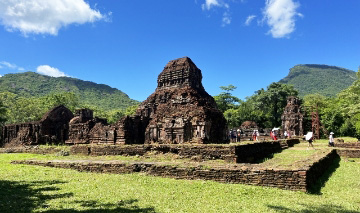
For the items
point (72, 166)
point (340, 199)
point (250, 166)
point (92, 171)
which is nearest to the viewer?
point (340, 199)

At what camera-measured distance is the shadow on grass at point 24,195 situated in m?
5.42

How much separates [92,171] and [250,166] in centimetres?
647

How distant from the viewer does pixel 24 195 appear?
21.3 ft

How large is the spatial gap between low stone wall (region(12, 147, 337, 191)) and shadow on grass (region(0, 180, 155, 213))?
288 cm

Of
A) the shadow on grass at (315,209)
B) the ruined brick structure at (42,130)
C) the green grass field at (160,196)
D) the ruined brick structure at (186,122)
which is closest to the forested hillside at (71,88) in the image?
the ruined brick structure at (42,130)

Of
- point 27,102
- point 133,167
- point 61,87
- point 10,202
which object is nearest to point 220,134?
point 133,167

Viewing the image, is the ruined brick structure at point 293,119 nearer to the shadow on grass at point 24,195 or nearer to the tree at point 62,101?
the shadow on grass at point 24,195

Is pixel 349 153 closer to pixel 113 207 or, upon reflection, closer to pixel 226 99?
pixel 113 207

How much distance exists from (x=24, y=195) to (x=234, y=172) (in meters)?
5.84

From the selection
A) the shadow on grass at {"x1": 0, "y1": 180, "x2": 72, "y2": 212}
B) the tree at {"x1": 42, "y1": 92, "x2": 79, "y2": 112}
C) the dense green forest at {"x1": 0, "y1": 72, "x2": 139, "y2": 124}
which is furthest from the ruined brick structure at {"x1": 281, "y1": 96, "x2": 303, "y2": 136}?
the dense green forest at {"x1": 0, "y1": 72, "x2": 139, "y2": 124}

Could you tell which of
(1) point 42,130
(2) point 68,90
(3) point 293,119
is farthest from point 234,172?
(2) point 68,90

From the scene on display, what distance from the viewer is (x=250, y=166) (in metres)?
8.02

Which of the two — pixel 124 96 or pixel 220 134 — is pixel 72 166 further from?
pixel 124 96

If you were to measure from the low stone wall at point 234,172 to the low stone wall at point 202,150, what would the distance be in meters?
2.49
